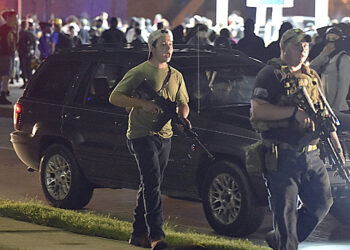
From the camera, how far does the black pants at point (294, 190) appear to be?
6.96 m

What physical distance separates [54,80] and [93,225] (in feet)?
7.94

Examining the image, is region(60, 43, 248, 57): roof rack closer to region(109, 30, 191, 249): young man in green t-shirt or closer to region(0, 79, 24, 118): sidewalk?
region(109, 30, 191, 249): young man in green t-shirt

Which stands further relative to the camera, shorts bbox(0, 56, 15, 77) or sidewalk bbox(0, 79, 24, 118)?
shorts bbox(0, 56, 15, 77)

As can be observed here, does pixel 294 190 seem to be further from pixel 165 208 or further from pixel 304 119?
pixel 165 208

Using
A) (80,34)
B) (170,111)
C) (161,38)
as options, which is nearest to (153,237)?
(170,111)

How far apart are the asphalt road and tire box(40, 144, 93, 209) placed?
21 centimetres

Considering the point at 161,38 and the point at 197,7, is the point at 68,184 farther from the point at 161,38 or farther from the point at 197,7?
the point at 197,7

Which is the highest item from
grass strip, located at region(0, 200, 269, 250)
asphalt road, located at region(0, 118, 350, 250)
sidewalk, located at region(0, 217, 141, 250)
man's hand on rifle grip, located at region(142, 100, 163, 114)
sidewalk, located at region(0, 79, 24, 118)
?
man's hand on rifle grip, located at region(142, 100, 163, 114)

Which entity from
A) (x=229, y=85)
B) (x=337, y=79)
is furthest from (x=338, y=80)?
(x=229, y=85)

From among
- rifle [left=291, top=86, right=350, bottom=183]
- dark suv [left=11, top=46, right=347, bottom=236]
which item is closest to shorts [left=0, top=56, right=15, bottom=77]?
dark suv [left=11, top=46, right=347, bottom=236]

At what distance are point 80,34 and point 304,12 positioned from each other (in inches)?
1094

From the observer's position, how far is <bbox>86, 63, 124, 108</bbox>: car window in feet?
33.7

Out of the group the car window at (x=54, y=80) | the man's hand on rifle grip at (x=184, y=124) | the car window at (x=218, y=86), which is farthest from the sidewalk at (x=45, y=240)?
the car window at (x=54, y=80)

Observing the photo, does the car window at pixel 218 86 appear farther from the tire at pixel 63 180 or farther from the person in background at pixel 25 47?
the person in background at pixel 25 47
